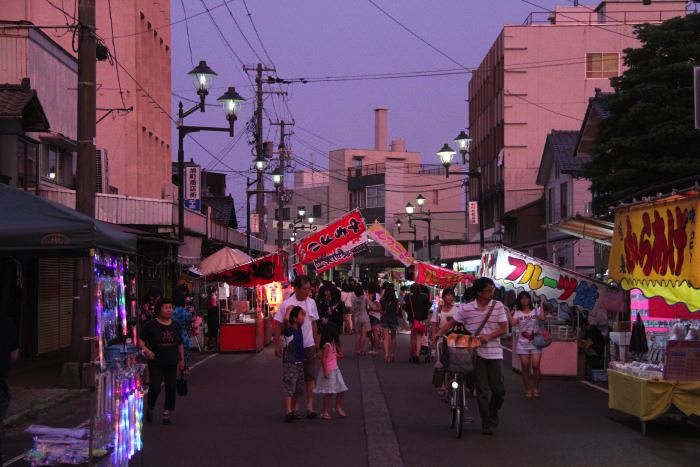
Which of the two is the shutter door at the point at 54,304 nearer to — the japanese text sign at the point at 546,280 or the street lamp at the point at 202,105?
the street lamp at the point at 202,105

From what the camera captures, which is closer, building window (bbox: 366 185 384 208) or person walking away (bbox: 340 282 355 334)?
person walking away (bbox: 340 282 355 334)

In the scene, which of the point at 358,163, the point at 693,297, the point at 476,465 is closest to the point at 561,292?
the point at 693,297

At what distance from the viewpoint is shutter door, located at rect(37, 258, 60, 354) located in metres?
23.2

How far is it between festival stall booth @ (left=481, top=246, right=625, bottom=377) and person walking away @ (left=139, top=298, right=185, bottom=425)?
277 inches

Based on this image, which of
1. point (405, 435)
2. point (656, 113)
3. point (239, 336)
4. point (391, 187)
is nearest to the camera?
point (405, 435)

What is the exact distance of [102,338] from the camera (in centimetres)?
915

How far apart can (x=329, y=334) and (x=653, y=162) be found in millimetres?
14727

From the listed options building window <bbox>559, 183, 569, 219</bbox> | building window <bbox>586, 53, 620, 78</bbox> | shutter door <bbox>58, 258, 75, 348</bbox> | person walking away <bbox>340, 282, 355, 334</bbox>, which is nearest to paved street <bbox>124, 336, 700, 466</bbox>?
shutter door <bbox>58, 258, 75, 348</bbox>

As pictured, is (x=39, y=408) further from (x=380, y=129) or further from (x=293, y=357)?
(x=380, y=129)

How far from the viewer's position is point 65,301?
25.7 m

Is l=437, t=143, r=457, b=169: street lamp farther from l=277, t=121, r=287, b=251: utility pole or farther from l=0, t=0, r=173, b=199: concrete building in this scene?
l=277, t=121, r=287, b=251: utility pole

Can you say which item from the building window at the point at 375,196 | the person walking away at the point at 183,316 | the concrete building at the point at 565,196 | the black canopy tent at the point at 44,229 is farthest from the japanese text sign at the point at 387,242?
the building window at the point at 375,196

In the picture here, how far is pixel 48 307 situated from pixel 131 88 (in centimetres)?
1291

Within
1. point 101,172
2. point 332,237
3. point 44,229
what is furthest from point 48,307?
point 44,229
